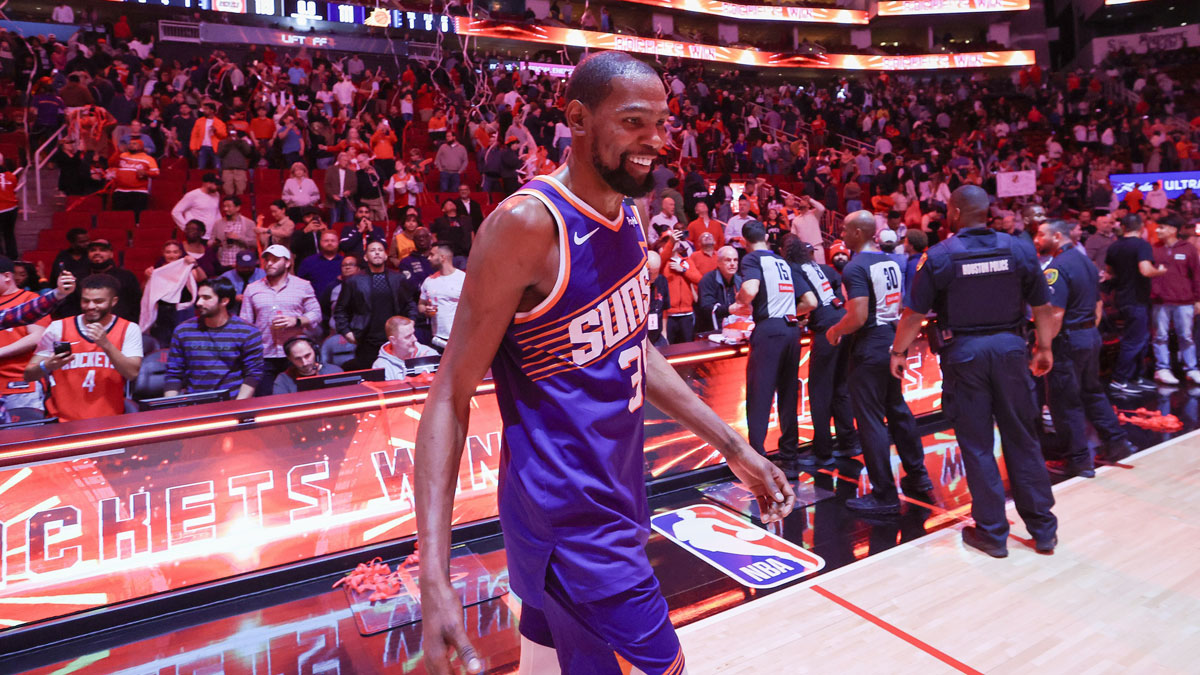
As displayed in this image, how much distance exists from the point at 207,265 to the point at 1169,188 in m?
18.8

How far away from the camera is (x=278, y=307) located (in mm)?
5922

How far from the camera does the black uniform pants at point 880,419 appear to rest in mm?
4609

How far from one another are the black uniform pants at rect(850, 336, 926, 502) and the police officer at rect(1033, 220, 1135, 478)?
128 cm

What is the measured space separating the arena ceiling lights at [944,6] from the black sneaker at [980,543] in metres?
30.4

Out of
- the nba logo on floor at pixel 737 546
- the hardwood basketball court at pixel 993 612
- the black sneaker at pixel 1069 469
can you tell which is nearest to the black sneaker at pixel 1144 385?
the black sneaker at pixel 1069 469

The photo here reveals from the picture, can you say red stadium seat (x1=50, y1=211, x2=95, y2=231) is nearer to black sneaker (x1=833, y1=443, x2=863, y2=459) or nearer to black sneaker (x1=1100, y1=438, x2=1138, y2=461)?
black sneaker (x1=833, y1=443, x2=863, y2=459)

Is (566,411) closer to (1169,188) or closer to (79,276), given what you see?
(79,276)

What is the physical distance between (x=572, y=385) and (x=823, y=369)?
13.8 ft

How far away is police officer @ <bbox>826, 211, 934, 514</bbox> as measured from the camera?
4.60 metres

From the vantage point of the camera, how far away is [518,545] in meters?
1.46

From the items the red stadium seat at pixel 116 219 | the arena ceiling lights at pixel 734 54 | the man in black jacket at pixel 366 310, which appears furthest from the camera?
the arena ceiling lights at pixel 734 54

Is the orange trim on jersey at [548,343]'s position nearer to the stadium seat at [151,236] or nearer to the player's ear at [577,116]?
the player's ear at [577,116]

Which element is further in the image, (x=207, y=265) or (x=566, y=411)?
(x=207, y=265)

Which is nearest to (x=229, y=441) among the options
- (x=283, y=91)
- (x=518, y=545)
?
(x=518, y=545)
